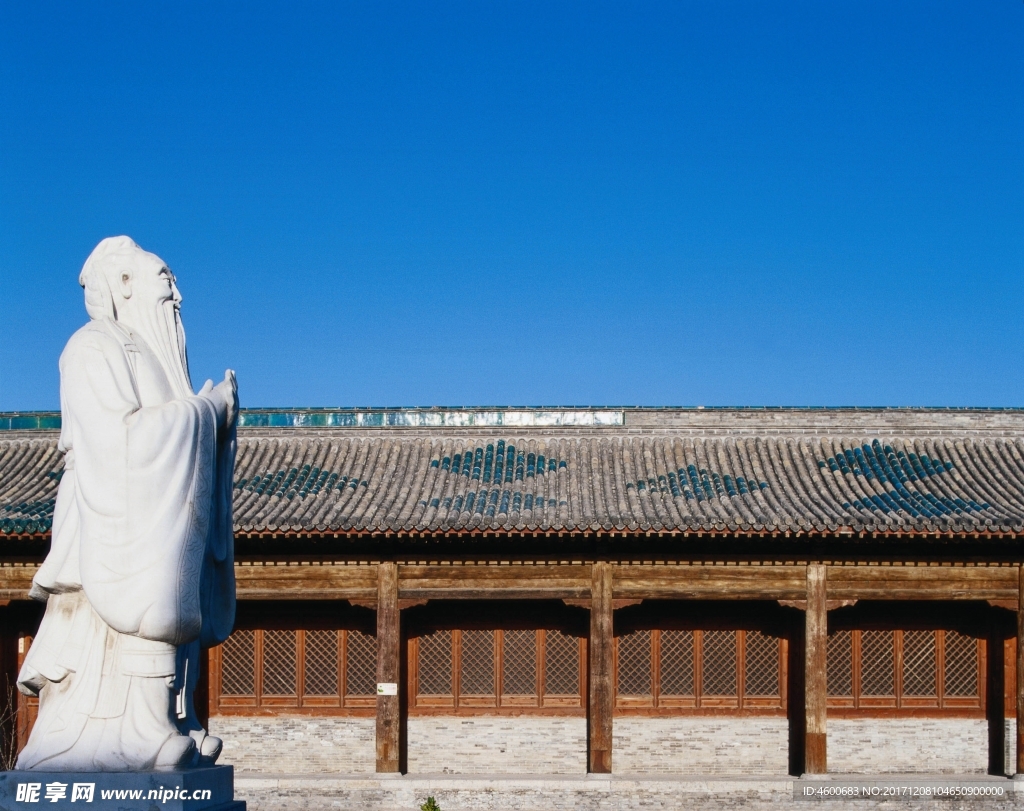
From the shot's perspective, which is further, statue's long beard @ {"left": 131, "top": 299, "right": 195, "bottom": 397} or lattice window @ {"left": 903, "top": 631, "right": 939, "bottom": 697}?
lattice window @ {"left": 903, "top": 631, "right": 939, "bottom": 697}

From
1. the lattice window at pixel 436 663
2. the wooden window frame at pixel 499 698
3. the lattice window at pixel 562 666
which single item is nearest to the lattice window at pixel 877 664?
the wooden window frame at pixel 499 698

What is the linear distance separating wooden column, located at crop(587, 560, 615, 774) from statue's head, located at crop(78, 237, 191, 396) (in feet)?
42.2

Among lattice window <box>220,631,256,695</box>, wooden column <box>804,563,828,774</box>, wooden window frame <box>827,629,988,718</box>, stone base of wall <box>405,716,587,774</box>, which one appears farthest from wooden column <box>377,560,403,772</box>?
wooden window frame <box>827,629,988,718</box>

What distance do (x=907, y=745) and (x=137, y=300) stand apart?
652 inches

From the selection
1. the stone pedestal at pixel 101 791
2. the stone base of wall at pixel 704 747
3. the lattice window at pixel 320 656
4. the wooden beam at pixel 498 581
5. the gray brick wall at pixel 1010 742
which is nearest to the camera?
the stone pedestal at pixel 101 791

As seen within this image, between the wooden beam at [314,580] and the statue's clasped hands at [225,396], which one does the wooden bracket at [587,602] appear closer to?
the wooden beam at [314,580]

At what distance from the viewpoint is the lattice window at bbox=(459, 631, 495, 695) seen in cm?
1886

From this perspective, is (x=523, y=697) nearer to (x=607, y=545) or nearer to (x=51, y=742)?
(x=607, y=545)

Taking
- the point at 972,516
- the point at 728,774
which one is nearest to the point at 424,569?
the point at 728,774

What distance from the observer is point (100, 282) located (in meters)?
5.40

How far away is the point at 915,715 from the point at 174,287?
1643cm

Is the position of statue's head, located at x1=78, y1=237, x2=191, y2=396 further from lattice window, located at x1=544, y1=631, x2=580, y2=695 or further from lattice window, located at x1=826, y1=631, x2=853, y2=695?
lattice window, located at x1=826, y1=631, x2=853, y2=695

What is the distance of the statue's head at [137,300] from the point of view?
5387 millimetres

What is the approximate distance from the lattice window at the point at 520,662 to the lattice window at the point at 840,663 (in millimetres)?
4815
